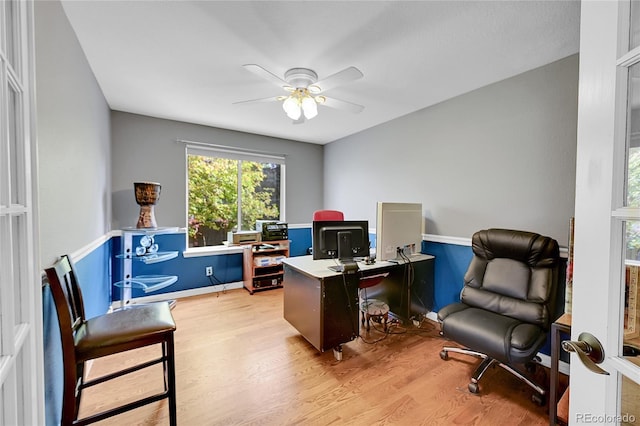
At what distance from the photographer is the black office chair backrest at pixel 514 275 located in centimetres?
187

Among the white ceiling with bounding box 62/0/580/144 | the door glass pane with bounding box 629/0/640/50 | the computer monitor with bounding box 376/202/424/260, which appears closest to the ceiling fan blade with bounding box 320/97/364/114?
the white ceiling with bounding box 62/0/580/144

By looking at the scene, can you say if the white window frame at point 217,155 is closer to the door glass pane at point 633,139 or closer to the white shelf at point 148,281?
the white shelf at point 148,281

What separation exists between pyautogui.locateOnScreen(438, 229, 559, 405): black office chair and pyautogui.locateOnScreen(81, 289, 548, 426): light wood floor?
0.15m

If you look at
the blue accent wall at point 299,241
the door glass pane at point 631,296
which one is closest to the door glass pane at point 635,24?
the door glass pane at point 631,296

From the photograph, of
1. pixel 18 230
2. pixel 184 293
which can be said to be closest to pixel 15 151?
pixel 18 230

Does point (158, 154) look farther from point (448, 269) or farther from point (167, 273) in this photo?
point (448, 269)

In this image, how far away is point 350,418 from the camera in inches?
61.7

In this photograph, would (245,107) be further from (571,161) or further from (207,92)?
(571,161)

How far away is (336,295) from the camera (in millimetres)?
2139

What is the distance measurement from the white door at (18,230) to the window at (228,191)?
3.08 m

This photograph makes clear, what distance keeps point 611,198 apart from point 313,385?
1924mm

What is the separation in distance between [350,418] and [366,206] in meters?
2.78

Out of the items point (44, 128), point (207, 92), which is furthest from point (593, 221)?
point (207, 92)

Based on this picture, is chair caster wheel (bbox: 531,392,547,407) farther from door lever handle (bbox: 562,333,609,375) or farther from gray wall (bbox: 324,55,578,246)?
door lever handle (bbox: 562,333,609,375)
